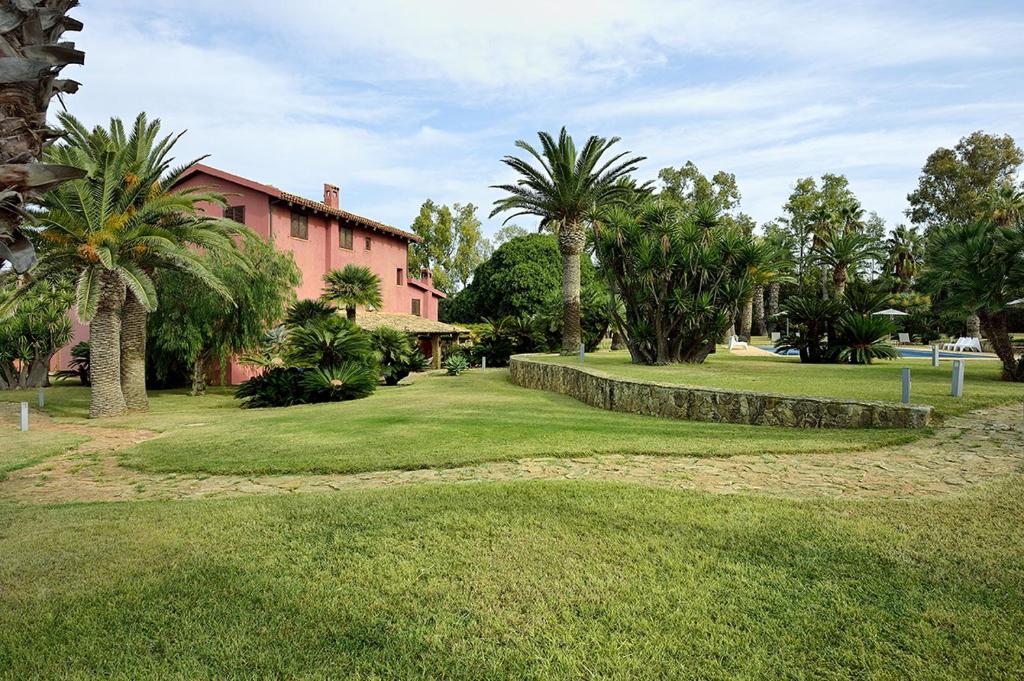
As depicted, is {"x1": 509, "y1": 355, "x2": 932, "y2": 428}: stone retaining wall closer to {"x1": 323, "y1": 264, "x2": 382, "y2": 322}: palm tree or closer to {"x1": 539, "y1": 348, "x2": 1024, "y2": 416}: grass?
{"x1": 539, "y1": 348, "x2": 1024, "y2": 416}: grass

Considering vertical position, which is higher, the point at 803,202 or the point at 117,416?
the point at 803,202

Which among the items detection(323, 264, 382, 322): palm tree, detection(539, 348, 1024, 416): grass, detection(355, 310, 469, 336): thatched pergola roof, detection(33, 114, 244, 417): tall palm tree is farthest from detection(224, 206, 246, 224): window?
detection(539, 348, 1024, 416): grass

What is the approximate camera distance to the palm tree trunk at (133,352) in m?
19.3

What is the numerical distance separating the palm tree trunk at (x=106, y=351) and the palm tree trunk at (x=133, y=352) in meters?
1.30

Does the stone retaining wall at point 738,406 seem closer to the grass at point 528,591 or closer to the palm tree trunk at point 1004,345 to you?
the grass at point 528,591

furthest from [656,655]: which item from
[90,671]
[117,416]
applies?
[117,416]

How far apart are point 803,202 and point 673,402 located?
5620 cm

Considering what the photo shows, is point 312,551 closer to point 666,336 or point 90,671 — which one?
point 90,671

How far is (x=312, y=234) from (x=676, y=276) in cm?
2017

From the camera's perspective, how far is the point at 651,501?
5465 millimetres

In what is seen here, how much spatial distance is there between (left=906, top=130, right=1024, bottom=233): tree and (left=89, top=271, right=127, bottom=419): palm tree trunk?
5490 cm

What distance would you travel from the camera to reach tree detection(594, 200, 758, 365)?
19500mm

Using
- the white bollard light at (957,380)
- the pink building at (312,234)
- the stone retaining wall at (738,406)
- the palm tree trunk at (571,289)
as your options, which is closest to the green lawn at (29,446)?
the stone retaining wall at (738,406)

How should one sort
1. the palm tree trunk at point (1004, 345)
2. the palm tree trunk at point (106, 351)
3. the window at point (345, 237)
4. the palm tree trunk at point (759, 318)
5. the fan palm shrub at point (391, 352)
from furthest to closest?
the palm tree trunk at point (759, 318) → the window at point (345, 237) → the fan palm shrub at point (391, 352) → the palm tree trunk at point (106, 351) → the palm tree trunk at point (1004, 345)
